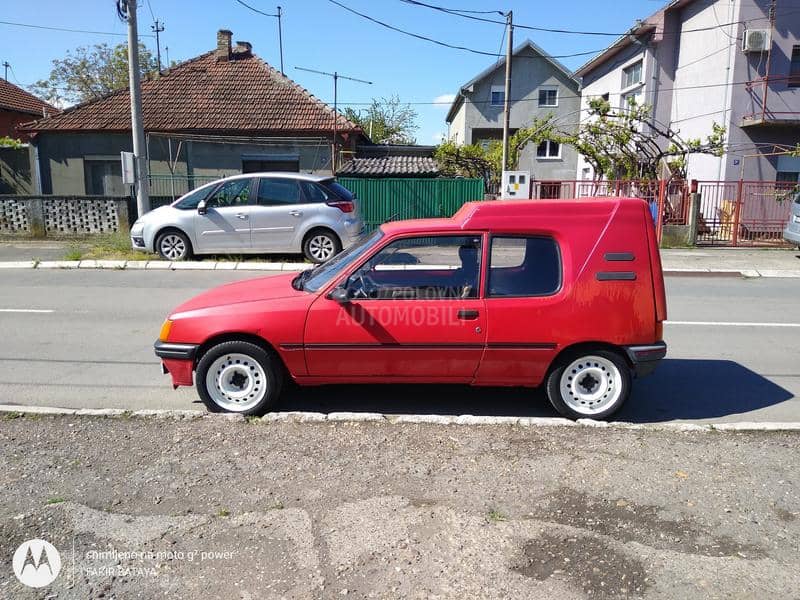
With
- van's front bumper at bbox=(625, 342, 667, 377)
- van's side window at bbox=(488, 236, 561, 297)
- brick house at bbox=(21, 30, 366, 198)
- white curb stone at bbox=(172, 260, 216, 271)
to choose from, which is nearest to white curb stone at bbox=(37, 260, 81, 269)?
white curb stone at bbox=(172, 260, 216, 271)

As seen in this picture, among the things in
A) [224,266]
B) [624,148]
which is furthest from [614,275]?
[624,148]

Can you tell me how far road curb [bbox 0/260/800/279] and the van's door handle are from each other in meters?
8.18

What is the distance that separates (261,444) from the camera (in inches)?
172

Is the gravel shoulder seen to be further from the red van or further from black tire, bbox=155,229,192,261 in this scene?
black tire, bbox=155,229,192,261

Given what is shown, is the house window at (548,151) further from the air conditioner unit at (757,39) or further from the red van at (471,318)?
the red van at (471,318)

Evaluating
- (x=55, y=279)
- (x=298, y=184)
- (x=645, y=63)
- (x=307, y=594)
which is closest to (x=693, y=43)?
(x=645, y=63)

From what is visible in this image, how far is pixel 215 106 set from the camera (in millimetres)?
22688

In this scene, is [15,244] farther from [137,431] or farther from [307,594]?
[307,594]

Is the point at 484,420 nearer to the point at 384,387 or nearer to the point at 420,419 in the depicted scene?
the point at 420,419

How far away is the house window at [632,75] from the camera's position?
27873mm

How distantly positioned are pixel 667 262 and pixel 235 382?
12.5m

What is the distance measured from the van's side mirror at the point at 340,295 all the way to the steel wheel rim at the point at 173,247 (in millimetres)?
9475

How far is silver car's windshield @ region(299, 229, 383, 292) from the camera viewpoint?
506cm

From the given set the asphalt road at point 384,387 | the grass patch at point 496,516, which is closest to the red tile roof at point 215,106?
the asphalt road at point 384,387
